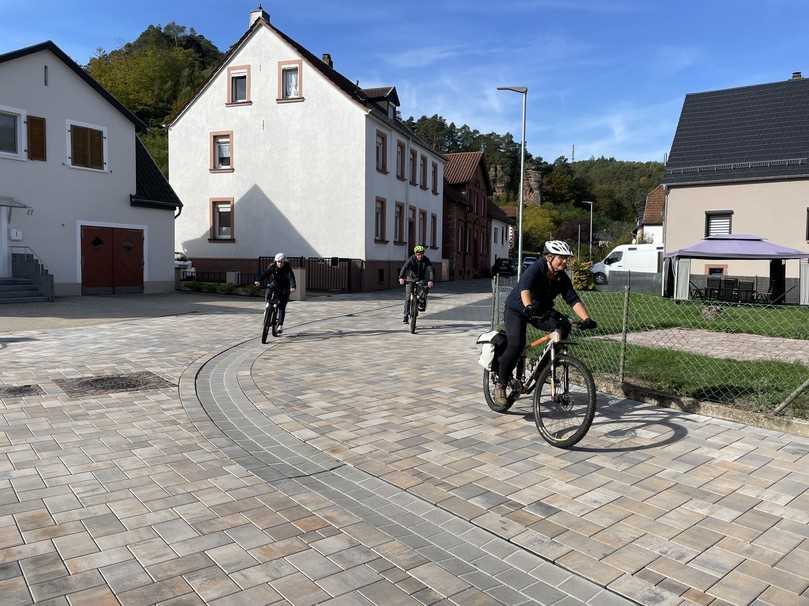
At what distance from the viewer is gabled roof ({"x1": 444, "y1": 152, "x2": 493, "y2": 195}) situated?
45394 mm

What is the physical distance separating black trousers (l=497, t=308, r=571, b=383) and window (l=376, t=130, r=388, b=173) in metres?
23.5

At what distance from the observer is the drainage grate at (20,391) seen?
6770 mm

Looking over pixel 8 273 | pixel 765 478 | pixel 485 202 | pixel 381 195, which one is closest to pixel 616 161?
pixel 485 202

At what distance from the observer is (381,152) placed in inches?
1152

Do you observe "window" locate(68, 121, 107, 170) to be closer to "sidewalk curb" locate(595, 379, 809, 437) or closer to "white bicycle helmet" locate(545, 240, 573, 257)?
"sidewalk curb" locate(595, 379, 809, 437)

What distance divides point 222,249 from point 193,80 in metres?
37.3

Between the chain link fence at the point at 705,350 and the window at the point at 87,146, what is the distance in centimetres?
1659

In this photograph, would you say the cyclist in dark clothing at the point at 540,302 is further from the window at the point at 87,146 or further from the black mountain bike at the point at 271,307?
the window at the point at 87,146

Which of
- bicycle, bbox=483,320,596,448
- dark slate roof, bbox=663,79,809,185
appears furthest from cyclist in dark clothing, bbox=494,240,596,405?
dark slate roof, bbox=663,79,809,185

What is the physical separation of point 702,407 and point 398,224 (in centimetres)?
2613

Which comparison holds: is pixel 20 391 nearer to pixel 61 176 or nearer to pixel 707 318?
pixel 707 318

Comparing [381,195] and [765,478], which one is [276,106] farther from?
[765,478]

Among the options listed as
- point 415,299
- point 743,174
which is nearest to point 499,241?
point 743,174

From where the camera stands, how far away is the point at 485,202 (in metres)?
50.8
